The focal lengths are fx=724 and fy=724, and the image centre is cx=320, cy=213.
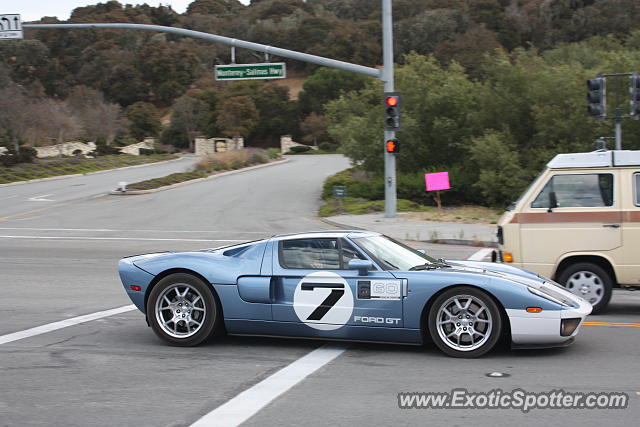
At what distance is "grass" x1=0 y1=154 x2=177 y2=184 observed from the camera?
46.4 metres

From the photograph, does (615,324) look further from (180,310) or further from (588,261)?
(180,310)

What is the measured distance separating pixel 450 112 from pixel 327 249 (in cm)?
2374

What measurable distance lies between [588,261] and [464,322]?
11.2 feet

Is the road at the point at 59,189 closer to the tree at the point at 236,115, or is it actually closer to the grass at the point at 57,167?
the grass at the point at 57,167

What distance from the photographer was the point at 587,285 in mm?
9500

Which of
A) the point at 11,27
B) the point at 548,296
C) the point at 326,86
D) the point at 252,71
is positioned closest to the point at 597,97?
the point at 252,71

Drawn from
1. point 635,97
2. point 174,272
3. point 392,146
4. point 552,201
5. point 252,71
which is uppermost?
point 252,71

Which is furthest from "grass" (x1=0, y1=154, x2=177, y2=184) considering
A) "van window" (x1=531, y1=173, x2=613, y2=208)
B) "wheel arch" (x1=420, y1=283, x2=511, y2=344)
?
"wheel arch" (x1=420, y1=283, x2=511, y2=344)

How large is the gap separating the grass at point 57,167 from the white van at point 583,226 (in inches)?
1593

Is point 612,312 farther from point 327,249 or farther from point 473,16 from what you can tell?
point 473,16

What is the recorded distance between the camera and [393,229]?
22.4 metres

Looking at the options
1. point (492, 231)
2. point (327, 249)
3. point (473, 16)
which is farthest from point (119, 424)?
point (473, 16)

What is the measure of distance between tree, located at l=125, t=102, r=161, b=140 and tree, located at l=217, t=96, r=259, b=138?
336 inches

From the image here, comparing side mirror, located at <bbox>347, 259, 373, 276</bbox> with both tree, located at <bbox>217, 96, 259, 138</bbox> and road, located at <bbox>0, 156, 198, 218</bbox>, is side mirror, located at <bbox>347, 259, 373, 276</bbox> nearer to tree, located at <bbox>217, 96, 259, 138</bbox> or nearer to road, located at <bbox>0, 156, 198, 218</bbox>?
road, located at <bbox>0, 156, 198, 218</bbox>
